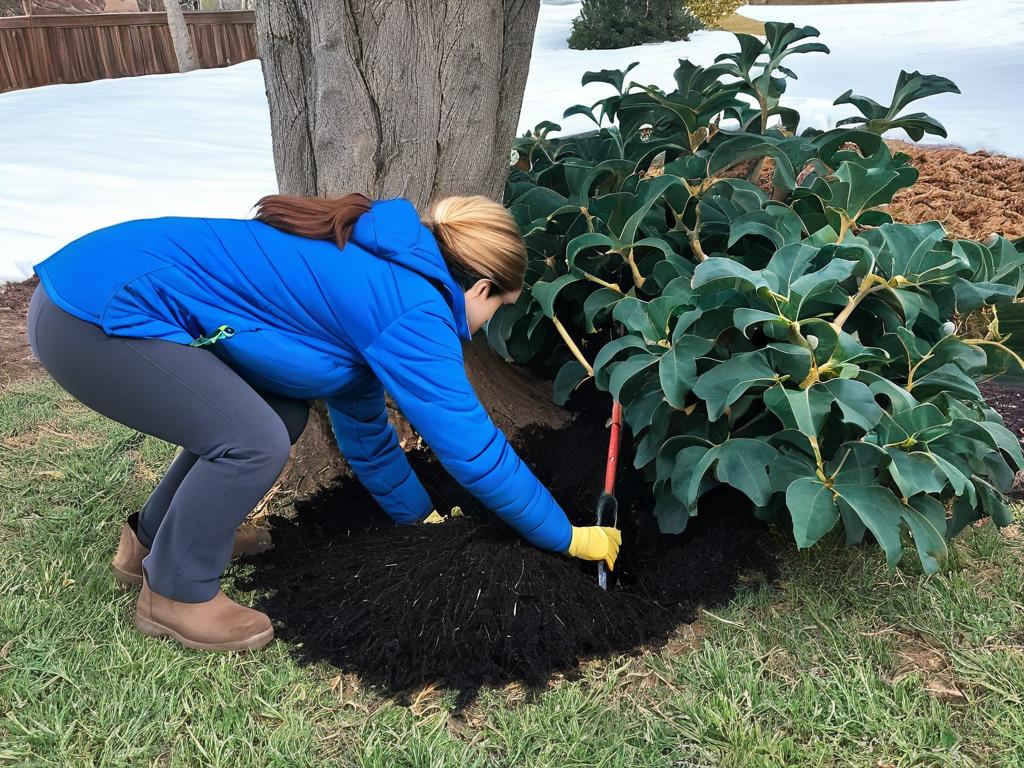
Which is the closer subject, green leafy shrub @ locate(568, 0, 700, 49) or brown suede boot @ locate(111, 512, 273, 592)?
brown suede boot @ locate(111, 512, 273, 592)

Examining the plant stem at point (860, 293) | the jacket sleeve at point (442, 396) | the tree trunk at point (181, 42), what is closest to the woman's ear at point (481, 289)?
the jacket sleeve at point (442, 396)

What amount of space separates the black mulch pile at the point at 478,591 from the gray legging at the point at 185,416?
0.30 metres

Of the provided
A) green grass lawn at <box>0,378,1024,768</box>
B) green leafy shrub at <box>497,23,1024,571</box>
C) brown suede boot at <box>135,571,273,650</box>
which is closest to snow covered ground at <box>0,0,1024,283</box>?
green leafy shrub at <box>497,23,1024,571</box>

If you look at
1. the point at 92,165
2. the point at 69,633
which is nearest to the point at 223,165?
the point at 92,165

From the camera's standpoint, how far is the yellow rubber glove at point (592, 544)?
2.11 metres

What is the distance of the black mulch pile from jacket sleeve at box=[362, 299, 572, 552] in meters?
0.32

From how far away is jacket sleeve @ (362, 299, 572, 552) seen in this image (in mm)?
1782

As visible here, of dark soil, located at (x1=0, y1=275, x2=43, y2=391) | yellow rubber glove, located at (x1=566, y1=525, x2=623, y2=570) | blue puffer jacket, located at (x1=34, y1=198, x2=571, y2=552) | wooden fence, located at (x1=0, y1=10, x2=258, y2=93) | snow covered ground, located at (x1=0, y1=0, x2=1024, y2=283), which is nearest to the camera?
blue puffer jacket, located at (x1=34, y1=198, x2=571, y2=552)

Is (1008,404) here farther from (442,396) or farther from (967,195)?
(442,396)

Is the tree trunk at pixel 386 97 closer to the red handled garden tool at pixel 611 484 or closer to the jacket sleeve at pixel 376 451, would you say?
the jacket sleeve at pixel 376 451

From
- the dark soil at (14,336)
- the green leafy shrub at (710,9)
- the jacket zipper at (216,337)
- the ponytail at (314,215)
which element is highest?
the ponytail at (314,215)

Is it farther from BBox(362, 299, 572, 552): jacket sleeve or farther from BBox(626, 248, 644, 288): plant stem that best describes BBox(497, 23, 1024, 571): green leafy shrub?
BBox(362, 299, 572, 552): jacket sleeve

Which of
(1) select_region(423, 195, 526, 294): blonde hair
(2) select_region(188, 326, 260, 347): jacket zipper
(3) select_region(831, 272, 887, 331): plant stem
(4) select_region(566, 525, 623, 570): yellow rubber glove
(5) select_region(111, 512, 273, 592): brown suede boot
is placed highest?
(1) select_region(423, 195, 526, 294): blonde hair

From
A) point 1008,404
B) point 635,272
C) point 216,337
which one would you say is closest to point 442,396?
point 216,337
